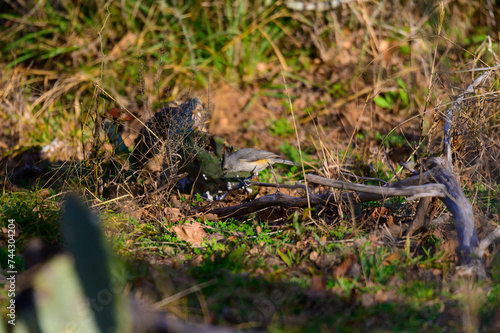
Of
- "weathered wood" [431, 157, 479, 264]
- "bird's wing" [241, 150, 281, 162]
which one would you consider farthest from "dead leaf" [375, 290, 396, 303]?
"bird's wing" [241, 150, 281, 162]

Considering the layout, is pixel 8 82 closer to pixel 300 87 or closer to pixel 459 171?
pixel 300 87

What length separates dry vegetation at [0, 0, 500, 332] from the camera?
86.2 inches

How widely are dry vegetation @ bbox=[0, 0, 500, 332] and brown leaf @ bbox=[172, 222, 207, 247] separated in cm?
1

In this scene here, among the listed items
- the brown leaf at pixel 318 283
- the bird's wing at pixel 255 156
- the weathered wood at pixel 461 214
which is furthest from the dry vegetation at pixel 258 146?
→ the bird's wing at pixel 255 156

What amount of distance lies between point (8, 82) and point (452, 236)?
4812 mm

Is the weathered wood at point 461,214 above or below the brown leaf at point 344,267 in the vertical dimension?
above

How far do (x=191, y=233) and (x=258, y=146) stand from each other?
2.12 metres

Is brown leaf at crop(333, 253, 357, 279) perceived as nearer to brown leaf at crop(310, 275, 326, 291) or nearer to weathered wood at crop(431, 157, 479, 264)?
brown leaf at crop(310, 275, 326, 291)

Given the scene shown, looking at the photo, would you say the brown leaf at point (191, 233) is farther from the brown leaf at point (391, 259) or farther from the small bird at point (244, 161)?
the brown leaf at point (391, 259)

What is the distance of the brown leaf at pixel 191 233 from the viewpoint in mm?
2959

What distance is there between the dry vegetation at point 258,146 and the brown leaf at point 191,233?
0.04ft

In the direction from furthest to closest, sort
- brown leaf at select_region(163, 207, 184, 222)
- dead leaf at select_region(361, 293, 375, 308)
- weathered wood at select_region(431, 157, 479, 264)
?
brown leaf at select_region(163, 207, 184, 222)
weathered wood at select_region(431, 157, 479, 264)
dead leaf at select_region(361, 293, 375, 308)

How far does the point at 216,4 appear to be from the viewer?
19.5 feet

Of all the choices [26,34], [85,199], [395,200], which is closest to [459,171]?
Answer: [395,200]
